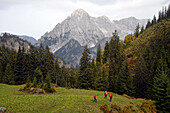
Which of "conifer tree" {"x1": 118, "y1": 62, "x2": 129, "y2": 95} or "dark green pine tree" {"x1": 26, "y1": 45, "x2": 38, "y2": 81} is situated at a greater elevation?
"dark green pine tree" {"x1": 26, "y1": 45, "x2": 38, "y2": 81}

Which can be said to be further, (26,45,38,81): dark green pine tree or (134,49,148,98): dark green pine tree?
(26,45,38,81): dark green pine tree

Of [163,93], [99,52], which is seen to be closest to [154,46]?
[99,52]

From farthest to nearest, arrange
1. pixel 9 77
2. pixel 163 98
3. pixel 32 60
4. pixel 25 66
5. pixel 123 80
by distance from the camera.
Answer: pixel 32 60, pixel 25 66, pixel 9 77, pixel 123 80, pixel 163 98

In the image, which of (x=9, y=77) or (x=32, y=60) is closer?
(x=9, y=77)

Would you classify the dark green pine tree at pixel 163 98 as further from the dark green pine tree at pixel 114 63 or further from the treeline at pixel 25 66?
the treeline at pixel 25 66

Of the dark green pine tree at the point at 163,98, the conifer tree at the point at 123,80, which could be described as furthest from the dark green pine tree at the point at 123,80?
the dark green pine tree at the point at 163,98

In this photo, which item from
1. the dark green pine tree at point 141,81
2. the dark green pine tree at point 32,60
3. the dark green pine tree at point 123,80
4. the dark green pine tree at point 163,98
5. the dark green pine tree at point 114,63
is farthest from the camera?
the dark green pine tree at point 32,60

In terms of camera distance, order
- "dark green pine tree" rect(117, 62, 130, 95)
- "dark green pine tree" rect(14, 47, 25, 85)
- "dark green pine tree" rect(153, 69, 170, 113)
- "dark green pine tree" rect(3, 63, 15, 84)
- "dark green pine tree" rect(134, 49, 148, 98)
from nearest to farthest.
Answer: "dark green pine tree" rect(153, 69, 170, 113), "dark green pine tree" rect(117, 62, 130, 95), "dark green pine tree" rect(134, 49, 148, 98), "dark green pine tree" rect(3, 63, 15, 84), "dark green pine tree" rect(14, 47, 25, 85)

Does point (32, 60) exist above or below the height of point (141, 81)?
above

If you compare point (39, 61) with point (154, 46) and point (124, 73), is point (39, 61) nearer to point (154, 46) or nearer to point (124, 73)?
point (124, 73)

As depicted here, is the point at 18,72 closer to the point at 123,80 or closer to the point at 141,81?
the point at 123,80

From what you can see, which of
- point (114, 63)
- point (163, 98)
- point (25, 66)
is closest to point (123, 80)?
point (114, 63)

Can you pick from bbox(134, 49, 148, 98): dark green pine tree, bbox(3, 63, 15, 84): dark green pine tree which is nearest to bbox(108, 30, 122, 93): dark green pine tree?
bbox(134, 49, 148, 98): dark green pine tree

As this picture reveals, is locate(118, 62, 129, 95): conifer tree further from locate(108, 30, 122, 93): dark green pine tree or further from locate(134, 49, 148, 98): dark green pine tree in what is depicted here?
locate(134, 49, 148, 98): dark green pine tree
